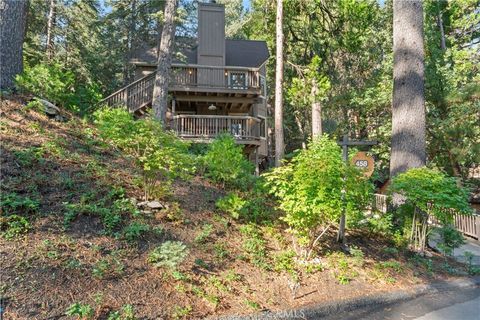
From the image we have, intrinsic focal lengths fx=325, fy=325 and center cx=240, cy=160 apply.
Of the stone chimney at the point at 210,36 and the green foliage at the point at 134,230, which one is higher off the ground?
the stone chimney at the point at 210,36

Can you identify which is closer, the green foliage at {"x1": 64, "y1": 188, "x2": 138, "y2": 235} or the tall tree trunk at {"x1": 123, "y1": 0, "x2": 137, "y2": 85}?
the green foliage at {"x1": 64, "y1": 188, "x2": 138, "y2": 235}

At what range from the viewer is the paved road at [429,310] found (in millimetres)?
3922

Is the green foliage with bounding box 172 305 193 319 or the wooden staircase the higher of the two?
the wooden staircase

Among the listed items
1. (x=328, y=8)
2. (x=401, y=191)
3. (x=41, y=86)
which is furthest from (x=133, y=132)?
(x=328, y=8)

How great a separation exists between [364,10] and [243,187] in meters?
10.5

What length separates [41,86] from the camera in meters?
7.21

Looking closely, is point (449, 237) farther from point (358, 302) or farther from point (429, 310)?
point (358, 302)

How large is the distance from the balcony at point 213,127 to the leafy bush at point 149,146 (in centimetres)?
718

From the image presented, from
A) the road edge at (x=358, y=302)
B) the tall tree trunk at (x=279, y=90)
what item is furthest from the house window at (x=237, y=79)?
the road edge at (x=358, y=302)

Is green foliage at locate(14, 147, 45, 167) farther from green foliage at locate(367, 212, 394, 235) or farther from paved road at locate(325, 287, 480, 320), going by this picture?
green foliage at locate(367, 212, 394, 235)

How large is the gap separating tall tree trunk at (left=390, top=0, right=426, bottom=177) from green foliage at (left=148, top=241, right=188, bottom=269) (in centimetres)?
534

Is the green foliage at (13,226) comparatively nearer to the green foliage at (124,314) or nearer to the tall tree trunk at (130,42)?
the green foliage at (124,314)

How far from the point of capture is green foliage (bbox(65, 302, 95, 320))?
9.39 ft

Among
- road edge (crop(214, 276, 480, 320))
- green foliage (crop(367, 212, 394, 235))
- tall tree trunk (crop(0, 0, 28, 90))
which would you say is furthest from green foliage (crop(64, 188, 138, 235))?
green foliage (crop(367, 212, 394, 235))
